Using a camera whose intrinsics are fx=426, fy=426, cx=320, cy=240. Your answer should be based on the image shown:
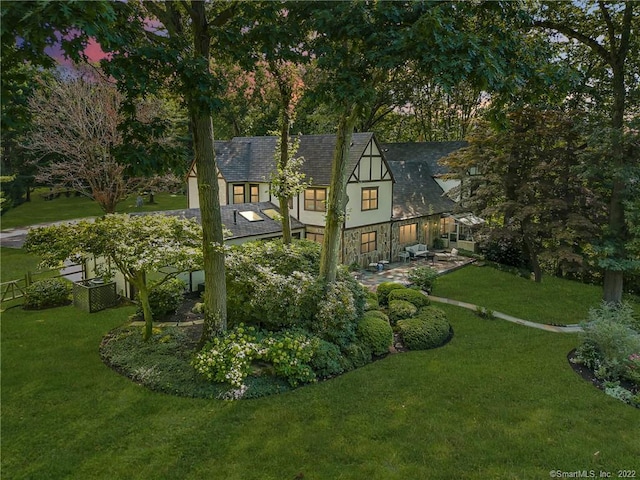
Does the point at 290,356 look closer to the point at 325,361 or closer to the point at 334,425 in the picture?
the point at 325,361

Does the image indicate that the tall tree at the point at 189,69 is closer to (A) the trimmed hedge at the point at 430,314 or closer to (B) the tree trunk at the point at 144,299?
(B) the tree trunk at the point at 144,299

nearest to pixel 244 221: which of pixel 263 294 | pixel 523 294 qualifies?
pixel 263 294

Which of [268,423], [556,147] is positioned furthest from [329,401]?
[556,147]

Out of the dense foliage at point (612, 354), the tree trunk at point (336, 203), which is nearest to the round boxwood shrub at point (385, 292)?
the tree trunk at point (336, 203)

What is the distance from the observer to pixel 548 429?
331 inches

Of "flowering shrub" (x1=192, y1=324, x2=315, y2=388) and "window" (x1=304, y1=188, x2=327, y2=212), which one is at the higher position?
"window" (x1=304, y1=188, x2=327, y2=212)

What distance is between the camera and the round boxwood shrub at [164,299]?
46.1ft

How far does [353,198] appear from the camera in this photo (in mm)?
21797

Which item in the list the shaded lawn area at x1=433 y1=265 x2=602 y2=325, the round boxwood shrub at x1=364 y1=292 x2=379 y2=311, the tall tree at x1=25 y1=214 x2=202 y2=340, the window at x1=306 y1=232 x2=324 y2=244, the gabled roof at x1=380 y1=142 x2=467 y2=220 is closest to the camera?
the tall tree at x1=25 y1=214 x2=202 y2=340

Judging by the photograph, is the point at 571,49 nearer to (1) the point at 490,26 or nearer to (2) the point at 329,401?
(1) the point at 490,26

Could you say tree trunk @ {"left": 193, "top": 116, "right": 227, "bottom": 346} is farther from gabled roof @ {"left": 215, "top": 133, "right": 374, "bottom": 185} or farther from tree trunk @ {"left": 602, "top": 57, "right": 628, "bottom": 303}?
tree trunk @ {"left": 602, "top": 57, "right": 628, "bottom": 303}

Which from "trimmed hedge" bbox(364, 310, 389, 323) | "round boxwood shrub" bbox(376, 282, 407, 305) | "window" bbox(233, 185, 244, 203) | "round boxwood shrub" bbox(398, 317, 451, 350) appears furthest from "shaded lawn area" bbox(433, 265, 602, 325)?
"window" bbox(233, 185, 244, 203)

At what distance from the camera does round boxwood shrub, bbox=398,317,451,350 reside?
12344 mm

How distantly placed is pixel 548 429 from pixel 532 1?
1224 cm
